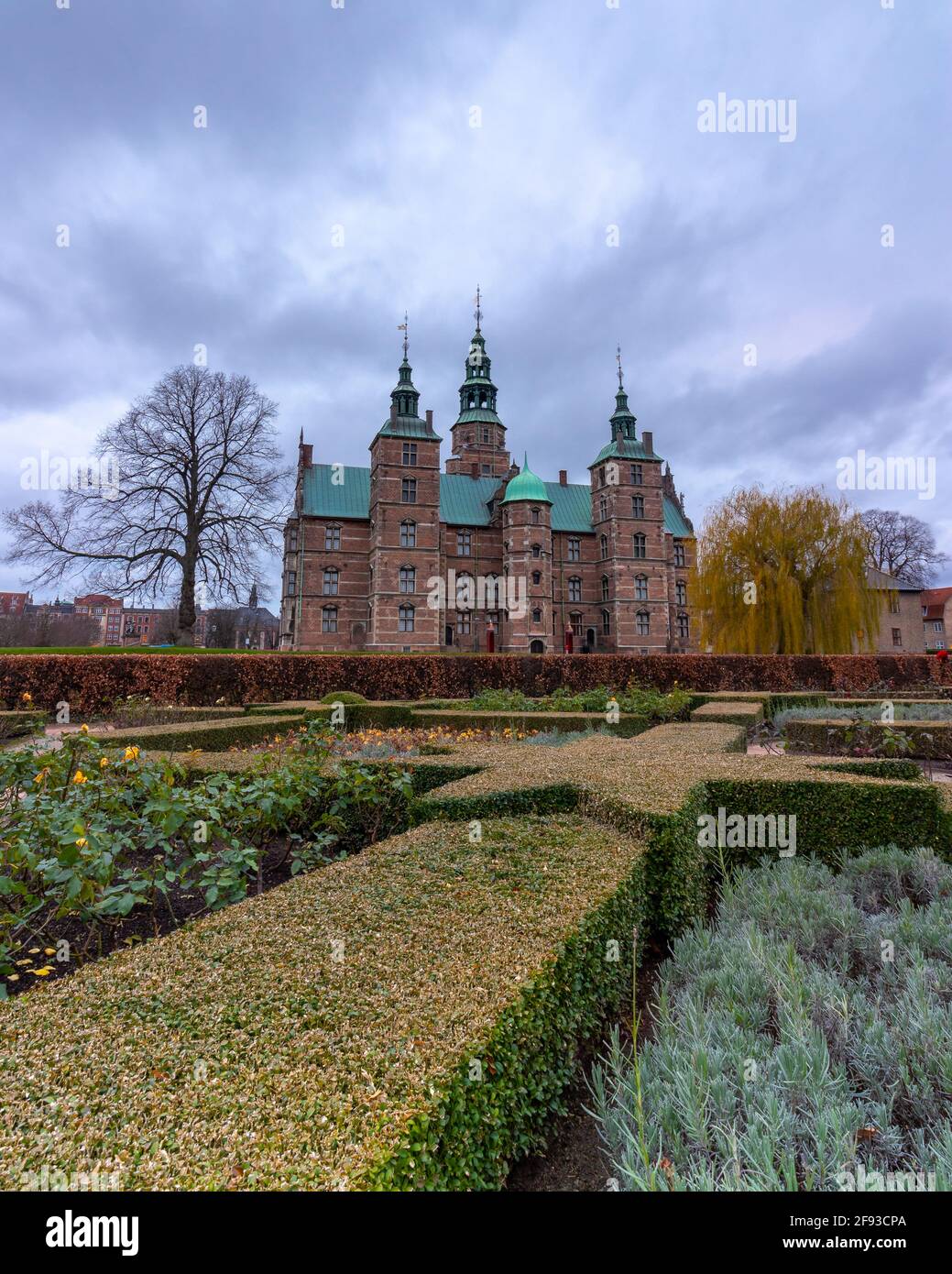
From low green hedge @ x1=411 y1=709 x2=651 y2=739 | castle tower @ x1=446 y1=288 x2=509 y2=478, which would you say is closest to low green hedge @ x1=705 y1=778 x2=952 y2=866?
low green hedge @ x1=411 y1=709 x2=651 y2=739

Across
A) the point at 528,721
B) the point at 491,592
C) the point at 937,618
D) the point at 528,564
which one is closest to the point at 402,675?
the point at 528,721

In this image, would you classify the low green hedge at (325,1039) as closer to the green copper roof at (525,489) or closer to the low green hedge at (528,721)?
the low green hedge at (528,721)

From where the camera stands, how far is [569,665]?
18047 mm

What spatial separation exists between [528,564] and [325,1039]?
37793 mm

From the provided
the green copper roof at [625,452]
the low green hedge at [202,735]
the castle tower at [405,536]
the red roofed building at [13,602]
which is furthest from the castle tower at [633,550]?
the red roofed building at [13,602]

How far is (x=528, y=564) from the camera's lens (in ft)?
128

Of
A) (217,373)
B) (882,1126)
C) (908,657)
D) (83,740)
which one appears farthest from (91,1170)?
(217,373)

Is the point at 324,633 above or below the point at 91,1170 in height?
above

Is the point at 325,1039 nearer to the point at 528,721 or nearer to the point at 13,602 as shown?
the point at 528,721

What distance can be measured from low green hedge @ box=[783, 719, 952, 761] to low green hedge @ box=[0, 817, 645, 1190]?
715 cm

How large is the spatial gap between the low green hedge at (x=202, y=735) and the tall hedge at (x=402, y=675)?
21.1 ft

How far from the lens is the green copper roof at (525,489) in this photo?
129 ft

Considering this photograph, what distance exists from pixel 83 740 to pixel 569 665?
14.6 m

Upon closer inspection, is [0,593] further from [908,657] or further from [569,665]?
[908,657]
